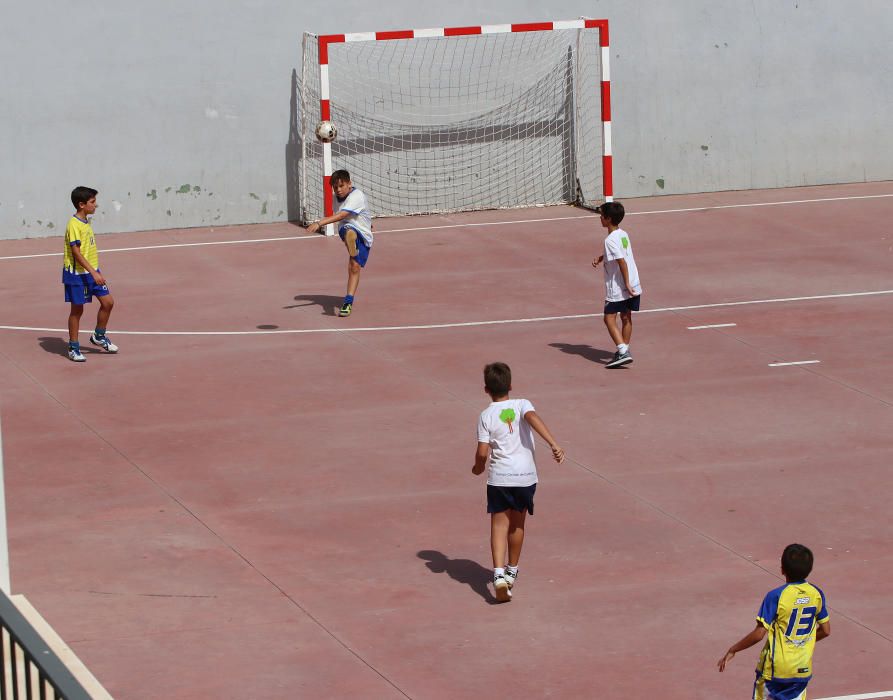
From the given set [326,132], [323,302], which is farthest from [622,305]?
[326,132]

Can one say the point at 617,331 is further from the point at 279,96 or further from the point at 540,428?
the point at 279,96

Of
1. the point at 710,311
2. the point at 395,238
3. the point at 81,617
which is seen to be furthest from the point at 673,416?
the point at 395,238

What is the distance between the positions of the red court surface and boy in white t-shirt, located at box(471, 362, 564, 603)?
1.01ft

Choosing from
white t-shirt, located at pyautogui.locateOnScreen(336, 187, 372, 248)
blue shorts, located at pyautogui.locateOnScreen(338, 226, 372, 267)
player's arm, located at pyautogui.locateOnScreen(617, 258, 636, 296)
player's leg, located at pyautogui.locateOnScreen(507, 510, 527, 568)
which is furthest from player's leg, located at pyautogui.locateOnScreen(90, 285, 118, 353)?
player's leg, located at pyautogui.locateOnScreen(507, 510, 527, 568)

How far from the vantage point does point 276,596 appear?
937 cm

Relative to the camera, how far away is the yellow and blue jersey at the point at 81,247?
575 inches

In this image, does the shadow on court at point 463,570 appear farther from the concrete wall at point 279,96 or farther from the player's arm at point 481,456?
the concrete wall at point 279,96

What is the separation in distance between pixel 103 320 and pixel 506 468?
269 inches

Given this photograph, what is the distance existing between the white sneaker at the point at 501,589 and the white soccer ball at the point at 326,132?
12.4m

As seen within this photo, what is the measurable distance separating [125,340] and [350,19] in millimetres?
8069

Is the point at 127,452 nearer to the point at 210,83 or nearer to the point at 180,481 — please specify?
the point at 180,481

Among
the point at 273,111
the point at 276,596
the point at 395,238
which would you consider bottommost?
the point at 276,596

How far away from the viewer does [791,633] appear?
6.97m

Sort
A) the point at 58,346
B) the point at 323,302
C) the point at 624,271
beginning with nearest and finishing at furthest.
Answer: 1. the point at 624,271
2. the point at 58,346
3. the point at 323,302
